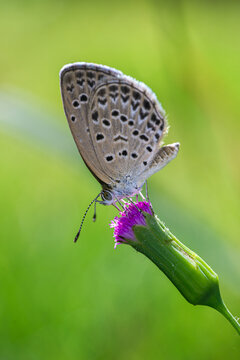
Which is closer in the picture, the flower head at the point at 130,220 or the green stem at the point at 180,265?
the green stem at the point at 180,265

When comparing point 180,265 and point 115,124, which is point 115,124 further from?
point 180,265

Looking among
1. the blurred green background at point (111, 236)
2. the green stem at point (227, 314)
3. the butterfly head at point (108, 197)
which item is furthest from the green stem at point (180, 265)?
the blurred green background at point (111, 236)

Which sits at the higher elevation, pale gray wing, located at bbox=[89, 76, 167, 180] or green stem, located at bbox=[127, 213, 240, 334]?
pale gray wing, located at bbox=[89, 76, 167, 180]

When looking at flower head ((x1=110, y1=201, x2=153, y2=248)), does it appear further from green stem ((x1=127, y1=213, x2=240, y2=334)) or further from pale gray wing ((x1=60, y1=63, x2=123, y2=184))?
pale gray wing ((x1=60, y1=63, x2=123, y2=184))

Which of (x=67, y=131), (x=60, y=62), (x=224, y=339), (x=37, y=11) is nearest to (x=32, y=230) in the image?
(x=67, y=131)

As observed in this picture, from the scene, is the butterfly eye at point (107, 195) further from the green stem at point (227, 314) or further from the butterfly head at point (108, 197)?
the green stem at point (227, 314)

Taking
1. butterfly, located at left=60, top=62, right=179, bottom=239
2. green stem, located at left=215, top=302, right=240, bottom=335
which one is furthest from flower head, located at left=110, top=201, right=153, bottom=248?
green stem, located at left=215, top=302, right=240, bottom=335

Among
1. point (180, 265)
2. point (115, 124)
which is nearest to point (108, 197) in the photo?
point (115, 124)
